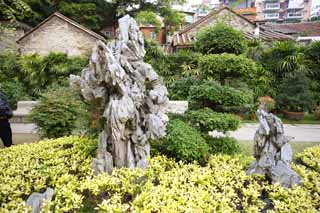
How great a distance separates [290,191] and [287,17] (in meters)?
33.1

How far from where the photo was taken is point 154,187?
277cm

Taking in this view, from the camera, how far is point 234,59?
4.39m

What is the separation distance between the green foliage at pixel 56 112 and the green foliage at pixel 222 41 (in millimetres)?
2848

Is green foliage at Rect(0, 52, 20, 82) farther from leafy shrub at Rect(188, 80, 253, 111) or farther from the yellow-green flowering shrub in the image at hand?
the yellow-green flowering shrub

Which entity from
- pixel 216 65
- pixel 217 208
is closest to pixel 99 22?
pixel 216 65

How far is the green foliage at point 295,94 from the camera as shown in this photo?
751 centimetres

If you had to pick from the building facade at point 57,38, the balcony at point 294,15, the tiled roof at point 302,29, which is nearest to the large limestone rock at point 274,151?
the building facade at point 57,38

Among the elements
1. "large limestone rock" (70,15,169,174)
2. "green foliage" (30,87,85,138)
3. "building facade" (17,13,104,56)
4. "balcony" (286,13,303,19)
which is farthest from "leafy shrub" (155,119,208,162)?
"balcony" (286,13,303,19)

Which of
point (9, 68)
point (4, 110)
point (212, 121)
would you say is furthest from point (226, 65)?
point (9, 68)

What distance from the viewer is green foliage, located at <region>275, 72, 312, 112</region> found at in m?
7.51

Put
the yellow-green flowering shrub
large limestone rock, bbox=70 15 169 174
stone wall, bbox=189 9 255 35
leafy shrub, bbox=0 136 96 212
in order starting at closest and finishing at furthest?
1. leafy shrub, bbox=0 136 96 212
2. large limestone rock, bbox=70 15 169 174
3. the yellow-green flowering shrub
4. stone wall, bbox=189 9 255 35

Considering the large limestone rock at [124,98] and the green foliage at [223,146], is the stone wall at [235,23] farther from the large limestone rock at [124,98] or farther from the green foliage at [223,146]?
the large limestone rock at [124,98]

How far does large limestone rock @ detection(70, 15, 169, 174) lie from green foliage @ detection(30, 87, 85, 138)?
159 centimetres

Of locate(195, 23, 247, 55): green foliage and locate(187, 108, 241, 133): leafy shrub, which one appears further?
locate(195, 23, 247, 55): green foliage
